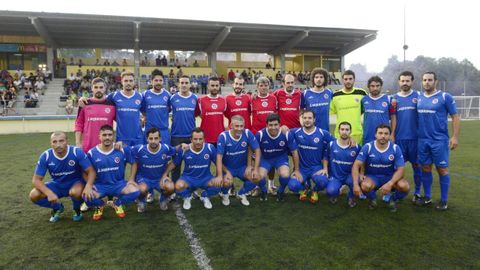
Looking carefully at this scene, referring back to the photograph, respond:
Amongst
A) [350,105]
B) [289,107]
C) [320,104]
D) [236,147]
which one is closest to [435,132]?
[350,105]

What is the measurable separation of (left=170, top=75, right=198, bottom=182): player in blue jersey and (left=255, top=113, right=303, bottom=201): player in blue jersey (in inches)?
39.9

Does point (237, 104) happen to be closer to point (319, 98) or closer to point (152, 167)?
point (319, 98)

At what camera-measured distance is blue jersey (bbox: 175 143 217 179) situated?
467 centimetres

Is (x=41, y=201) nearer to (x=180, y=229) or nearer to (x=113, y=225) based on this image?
(x=113, y=225)

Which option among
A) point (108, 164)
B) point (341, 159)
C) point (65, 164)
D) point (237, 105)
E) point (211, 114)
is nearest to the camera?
point (65, 164)

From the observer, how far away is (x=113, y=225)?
3887 millimetres

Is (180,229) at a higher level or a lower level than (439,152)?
lower

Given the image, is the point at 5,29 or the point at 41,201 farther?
the point at 5,29

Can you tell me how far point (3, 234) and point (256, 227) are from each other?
2.68m

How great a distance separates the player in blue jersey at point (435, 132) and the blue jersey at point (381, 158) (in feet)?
1.41

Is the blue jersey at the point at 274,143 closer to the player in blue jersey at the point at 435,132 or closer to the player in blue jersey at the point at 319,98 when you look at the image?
the player in blue jersey at the point at 319,98

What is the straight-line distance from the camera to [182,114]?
502cm

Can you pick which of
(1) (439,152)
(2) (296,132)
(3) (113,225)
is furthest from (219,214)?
(1) (439,152)

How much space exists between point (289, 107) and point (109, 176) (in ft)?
9.06
